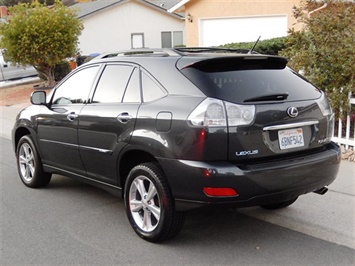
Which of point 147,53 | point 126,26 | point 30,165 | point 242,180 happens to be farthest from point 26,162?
point 126,26

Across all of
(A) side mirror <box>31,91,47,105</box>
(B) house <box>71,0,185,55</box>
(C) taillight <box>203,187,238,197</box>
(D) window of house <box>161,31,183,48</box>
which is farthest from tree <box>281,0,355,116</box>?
(D) window of house <box>161,31,183,48</box>

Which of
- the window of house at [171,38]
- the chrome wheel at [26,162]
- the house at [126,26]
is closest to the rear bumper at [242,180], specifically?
the chrome wheel at [26,162]

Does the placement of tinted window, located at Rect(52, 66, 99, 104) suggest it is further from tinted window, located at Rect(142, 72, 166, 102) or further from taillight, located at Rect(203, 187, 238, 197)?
taillight, located at Rect(203, 187, 238, 197)

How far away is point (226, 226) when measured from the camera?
15.5ft

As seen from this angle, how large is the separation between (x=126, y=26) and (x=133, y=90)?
79.3 feet

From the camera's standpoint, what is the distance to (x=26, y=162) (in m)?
6.28

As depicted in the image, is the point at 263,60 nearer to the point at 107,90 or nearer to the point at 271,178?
the point at 271,178

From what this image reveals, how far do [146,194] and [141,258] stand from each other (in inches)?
23.4

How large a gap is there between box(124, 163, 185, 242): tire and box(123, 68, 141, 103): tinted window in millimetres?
670

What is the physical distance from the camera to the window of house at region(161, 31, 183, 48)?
29.1 m

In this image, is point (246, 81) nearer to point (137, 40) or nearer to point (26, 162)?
point (26, 162)

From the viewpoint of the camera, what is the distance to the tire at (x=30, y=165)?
237 inches

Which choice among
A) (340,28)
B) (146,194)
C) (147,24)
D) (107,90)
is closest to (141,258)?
(146,194)

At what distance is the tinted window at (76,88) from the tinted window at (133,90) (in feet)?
2.35
